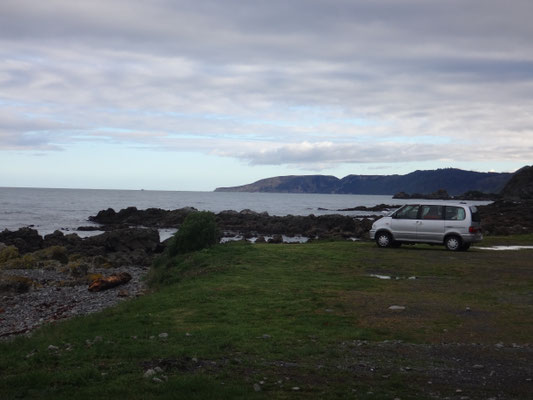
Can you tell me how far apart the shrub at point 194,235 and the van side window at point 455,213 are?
9348 millimetres

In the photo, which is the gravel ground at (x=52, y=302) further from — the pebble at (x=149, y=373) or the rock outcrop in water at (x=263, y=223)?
the rock outcrop in water at (x=263, y=223)

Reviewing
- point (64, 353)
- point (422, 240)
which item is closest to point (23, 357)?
point (64, 353)

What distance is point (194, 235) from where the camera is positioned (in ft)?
72.8

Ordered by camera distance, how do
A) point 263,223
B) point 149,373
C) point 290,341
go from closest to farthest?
point 149,373, point 290,341, point 263,223

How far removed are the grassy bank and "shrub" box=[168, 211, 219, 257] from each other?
18.0ft

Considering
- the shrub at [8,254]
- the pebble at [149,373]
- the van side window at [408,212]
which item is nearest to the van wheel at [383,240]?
the van side window at [408,212]

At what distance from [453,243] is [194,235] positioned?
10.3 meters

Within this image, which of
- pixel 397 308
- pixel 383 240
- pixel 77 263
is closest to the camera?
pixel 397 308

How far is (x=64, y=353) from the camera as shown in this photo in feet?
27.0

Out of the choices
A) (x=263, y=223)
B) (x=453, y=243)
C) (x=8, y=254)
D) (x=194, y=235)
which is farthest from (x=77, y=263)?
(x=263, y=223)

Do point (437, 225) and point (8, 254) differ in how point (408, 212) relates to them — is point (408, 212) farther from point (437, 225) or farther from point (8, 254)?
point (8, 254)

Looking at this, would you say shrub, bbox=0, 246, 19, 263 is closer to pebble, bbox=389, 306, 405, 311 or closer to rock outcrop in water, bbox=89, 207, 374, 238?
pebble, bbox=389, 306, 405, 311

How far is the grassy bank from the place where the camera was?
6723 mm

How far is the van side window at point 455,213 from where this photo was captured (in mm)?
22625
